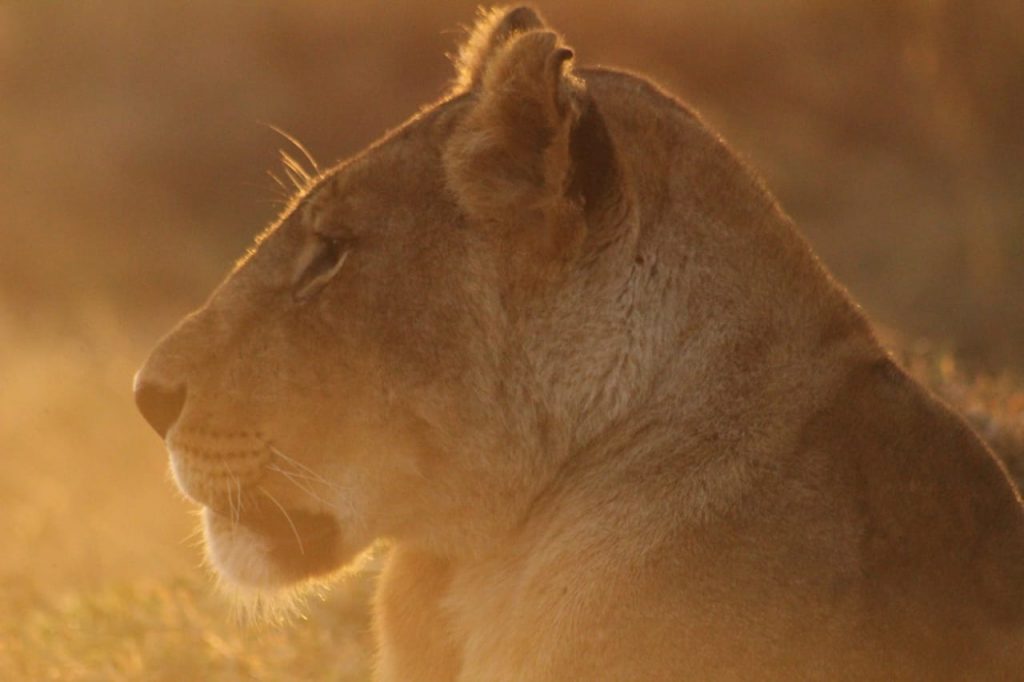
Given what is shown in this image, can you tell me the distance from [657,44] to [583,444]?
13.9 metres

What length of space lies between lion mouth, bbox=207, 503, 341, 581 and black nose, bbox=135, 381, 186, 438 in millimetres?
204

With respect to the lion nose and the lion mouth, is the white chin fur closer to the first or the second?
the lion mouth

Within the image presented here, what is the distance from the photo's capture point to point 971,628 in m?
3.08

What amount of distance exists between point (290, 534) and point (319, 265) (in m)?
0.55

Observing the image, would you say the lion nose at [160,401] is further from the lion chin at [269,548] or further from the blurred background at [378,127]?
the blurred background at [378,127]

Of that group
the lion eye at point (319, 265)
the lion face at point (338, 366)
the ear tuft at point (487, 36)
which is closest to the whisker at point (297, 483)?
the lion face at point (338, 366)

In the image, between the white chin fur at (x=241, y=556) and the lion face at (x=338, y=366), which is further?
the white chin fur at (x=241, y=556)

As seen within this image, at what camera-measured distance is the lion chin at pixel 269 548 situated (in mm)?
3535

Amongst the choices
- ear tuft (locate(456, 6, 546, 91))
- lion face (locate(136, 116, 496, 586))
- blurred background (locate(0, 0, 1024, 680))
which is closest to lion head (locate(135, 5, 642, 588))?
lion face (locate(136, 116, 496, 586))

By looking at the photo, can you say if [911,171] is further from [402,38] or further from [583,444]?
[583,444]

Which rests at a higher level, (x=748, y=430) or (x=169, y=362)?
(x=748, y=430)

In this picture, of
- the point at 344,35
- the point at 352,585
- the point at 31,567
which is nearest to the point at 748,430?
the point at 352,585

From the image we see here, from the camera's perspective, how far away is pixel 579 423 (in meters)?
3.31

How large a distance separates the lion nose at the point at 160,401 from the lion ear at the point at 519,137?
68cm
